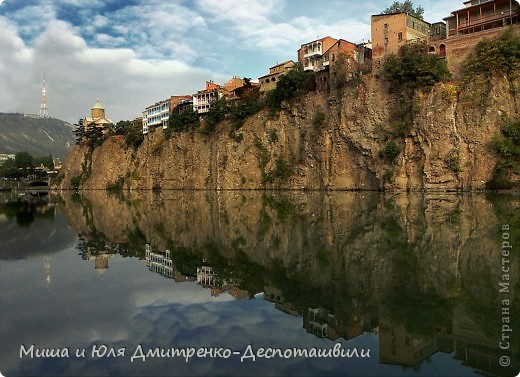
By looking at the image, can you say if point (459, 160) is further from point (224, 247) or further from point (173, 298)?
point (173, 298)

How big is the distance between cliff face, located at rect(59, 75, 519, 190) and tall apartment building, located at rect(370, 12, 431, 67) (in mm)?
4221

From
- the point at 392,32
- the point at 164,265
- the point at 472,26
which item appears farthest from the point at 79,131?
the point at 164,265

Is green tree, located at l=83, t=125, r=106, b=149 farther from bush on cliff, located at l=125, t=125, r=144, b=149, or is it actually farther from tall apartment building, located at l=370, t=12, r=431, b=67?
tall apartment building, located at l=370, t=12, r=431, b=67

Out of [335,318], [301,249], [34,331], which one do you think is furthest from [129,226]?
[335,318]

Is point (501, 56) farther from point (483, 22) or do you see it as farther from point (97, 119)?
point (97, 119)

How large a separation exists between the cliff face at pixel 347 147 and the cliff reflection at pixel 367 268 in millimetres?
21308

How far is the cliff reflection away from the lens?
6.92 metres

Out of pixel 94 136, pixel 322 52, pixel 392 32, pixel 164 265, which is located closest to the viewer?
pixel 164 265

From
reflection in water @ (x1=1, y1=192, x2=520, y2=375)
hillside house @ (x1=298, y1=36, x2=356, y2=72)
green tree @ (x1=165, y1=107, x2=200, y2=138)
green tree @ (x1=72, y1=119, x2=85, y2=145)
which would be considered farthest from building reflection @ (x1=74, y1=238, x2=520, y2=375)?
green tree @ (x1=72, y1=119, x2=85, y2=145)

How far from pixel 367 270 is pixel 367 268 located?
194 mm

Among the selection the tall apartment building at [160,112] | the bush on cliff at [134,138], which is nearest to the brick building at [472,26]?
the tall apartment building at [160,112]

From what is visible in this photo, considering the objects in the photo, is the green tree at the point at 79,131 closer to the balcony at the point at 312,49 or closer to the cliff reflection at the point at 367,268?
the balcony at the point at 312,49

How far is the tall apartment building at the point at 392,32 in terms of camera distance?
49.7m

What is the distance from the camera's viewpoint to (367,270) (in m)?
10.8
